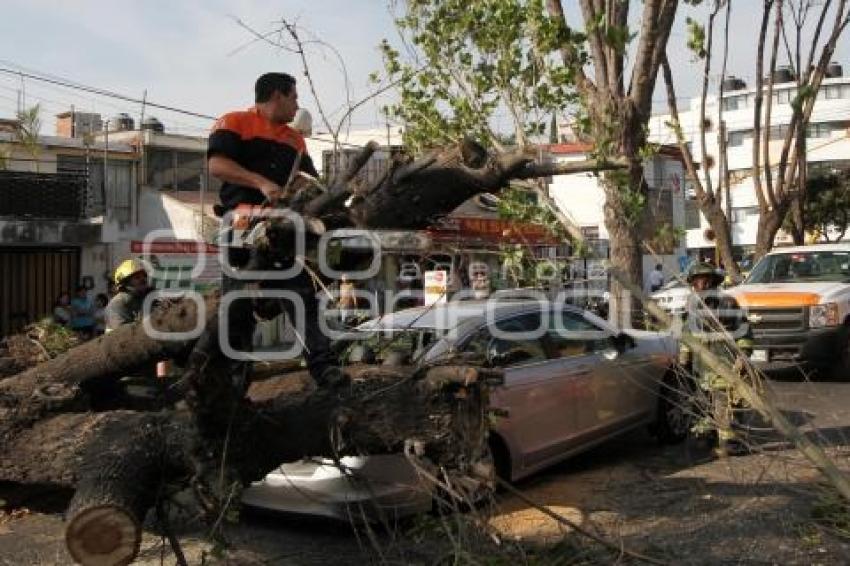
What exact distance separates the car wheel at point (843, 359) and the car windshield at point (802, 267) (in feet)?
3.42

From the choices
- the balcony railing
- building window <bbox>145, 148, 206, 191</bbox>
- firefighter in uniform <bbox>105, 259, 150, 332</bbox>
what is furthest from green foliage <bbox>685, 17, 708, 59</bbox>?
building window <bbox>145, 148, 206, 191</bbox>

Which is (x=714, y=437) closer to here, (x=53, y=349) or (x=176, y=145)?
(x=53, y=349)

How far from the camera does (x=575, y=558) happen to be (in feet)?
15.6

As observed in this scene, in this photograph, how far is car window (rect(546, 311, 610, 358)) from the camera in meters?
7.42

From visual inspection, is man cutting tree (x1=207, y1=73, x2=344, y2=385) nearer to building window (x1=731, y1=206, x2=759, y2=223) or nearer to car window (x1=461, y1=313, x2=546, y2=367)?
car window (x1=461, y1=313, x2=546, y2=367)

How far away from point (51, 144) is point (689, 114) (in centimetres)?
4608

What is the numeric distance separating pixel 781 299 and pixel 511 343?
6755mm

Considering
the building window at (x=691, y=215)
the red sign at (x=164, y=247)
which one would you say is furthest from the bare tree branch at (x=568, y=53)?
the building window at (x=691, y=215)

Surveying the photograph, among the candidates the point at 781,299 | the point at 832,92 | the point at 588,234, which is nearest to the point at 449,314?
the point at 588,234

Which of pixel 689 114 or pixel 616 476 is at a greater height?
pixel 689 114

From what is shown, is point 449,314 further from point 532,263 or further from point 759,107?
point 759,107

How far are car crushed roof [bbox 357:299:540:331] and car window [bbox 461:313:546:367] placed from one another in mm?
99

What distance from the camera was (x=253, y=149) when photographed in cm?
467

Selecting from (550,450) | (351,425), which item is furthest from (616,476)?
(351,425)
